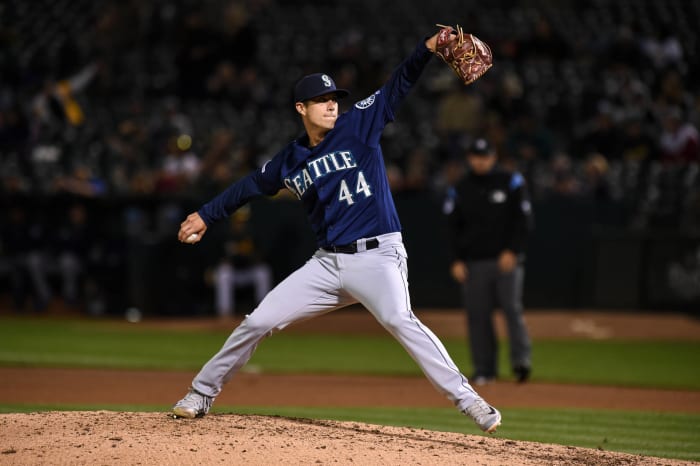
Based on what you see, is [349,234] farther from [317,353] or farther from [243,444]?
[317,353]

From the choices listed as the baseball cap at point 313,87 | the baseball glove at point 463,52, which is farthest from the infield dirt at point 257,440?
the baseball glove at point 463,52

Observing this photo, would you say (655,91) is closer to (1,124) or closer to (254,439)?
(1,124)

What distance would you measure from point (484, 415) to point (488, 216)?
441 centimetres

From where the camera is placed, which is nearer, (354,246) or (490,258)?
(354,246)

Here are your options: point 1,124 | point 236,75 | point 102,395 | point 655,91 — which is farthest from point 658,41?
point 102,395

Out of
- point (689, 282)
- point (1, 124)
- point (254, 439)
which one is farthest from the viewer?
point (1, 124)

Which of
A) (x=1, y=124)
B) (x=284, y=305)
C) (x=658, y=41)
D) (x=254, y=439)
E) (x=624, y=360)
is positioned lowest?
(x=624, y=360)

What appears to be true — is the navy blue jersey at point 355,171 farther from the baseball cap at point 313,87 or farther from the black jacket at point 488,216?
the black jacket at point 488,216

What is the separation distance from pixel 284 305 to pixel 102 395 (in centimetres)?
373

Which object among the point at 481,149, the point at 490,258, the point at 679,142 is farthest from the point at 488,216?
the point at 679,142

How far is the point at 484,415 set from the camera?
5410 millimetres

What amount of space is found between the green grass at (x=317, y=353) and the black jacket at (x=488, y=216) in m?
1.47

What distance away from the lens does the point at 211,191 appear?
50.9 ft

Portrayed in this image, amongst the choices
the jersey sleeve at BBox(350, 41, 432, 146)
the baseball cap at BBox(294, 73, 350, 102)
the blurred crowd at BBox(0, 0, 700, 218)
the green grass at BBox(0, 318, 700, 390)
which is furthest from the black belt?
the blurred crowd at BBox(0, 0, 700, 218)
